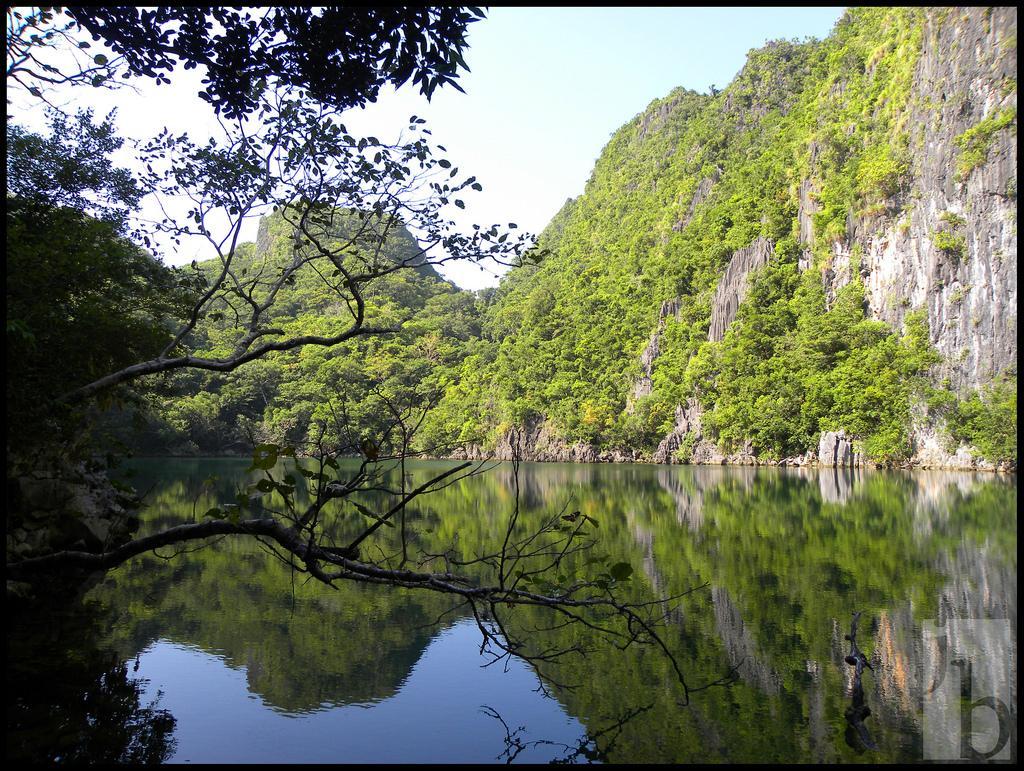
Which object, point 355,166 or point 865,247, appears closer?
point 355,166

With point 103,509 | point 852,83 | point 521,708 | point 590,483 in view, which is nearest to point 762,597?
point 521,708

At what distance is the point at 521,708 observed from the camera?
558 centimetres

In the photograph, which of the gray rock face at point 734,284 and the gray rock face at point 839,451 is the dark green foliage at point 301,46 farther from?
the gray rock face at point 734,284

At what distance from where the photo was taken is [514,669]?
661 cm

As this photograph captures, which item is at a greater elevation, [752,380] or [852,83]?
[852,83]

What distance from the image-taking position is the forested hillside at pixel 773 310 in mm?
33781

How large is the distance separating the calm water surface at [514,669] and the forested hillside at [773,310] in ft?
45.6

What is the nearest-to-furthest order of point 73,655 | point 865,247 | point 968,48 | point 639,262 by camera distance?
point 73,655 < point 968,48 < point 865,247 < point 639,262

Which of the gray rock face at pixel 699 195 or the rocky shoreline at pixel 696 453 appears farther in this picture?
the gray rock face at pixel 699 195

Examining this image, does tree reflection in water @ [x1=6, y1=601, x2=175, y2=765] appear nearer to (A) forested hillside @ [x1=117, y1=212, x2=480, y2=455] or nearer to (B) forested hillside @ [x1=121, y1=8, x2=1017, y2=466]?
(B) forested hillside @ [x1=121, y1=8, x2=1017, y2=466]

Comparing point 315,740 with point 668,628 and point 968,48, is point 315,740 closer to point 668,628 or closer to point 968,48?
point 668,628

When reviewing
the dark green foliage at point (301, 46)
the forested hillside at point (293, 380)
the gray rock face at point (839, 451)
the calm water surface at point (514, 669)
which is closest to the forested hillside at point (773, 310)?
the gray rock face at point (839, 451)

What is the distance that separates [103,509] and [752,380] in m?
39.0

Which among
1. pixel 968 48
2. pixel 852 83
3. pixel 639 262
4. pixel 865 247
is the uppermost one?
pixel 852 83
